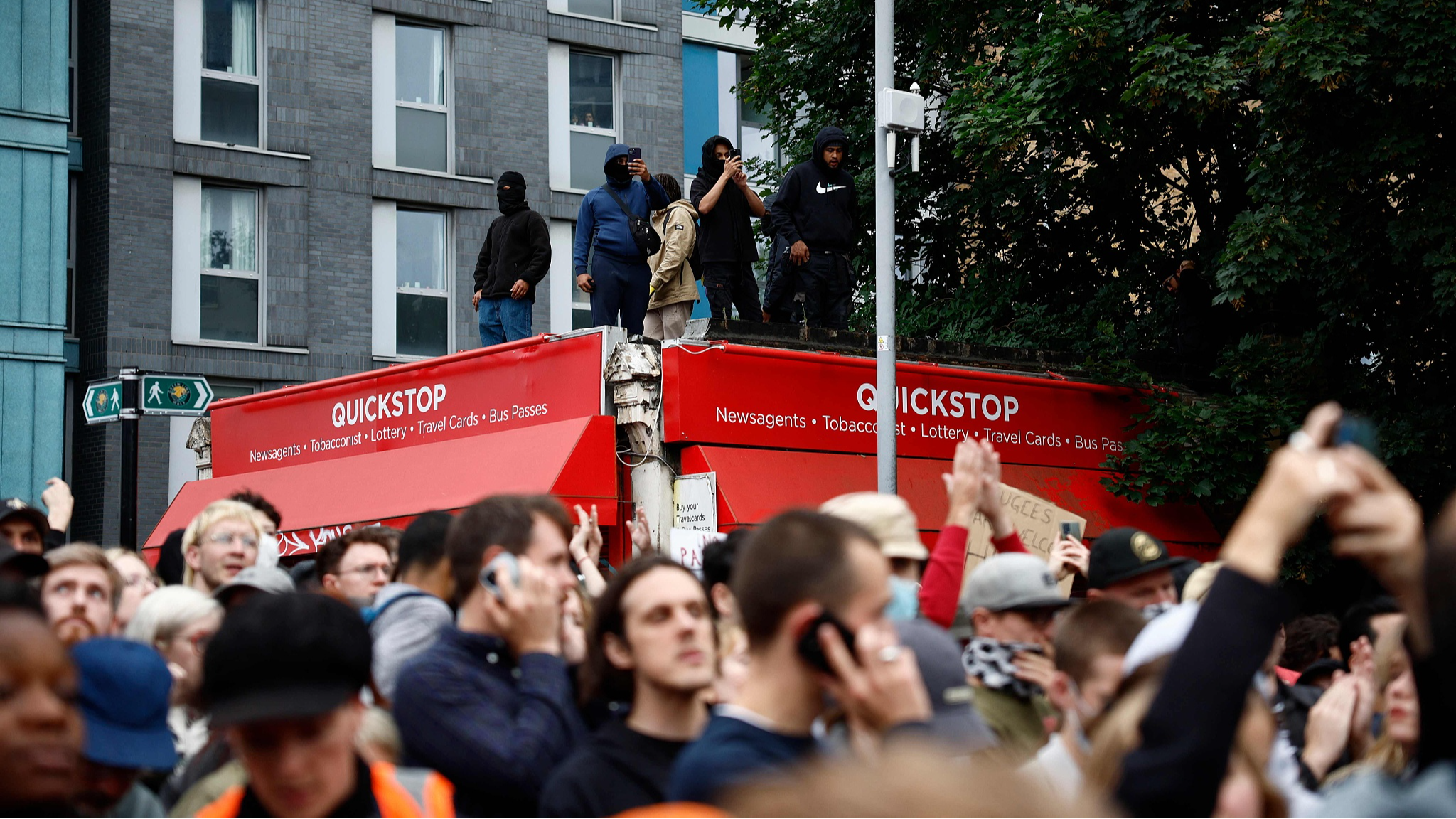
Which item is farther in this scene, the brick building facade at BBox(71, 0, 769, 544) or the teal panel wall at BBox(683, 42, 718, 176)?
the teal panel wall at BBox(683, 42, 718, 176)

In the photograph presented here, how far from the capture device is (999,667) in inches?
168

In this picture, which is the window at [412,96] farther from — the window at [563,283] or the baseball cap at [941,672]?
the baseball cap at [941,672]

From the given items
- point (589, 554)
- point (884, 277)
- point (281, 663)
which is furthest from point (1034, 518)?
point (281, 663)

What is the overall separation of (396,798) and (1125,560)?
2686 millimetres

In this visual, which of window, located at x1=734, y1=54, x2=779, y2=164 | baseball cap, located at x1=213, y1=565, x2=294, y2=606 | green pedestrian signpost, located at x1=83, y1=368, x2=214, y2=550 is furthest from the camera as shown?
window, located at x1=734, y1=54, x2=779, y2=164

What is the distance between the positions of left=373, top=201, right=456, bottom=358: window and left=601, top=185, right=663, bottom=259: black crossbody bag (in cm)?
1096

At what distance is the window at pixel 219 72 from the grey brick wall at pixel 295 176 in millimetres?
186

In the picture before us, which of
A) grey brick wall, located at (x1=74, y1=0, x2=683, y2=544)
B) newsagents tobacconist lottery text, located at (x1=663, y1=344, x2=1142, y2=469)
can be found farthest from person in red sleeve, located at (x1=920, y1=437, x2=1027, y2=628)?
grey brick wall, located at (x1=74, y1=0, x2=683, y2=544)

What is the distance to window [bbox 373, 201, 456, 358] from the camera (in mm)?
23953

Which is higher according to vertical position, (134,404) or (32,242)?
(32,242)

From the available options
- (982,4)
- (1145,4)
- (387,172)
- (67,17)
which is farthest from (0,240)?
(1145,4)

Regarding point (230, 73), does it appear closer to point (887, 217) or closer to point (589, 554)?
point (887, 217)

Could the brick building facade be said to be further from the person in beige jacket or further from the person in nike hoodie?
the person in nike hoodie

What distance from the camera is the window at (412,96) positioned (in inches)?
954
